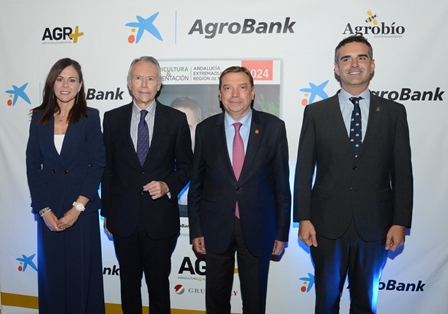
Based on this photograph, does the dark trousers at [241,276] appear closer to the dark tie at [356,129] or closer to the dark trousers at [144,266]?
the dark trousers at [144,266]

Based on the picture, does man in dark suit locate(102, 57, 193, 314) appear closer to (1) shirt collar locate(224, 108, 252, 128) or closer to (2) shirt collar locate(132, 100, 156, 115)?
(2) shirt collar locate(132, 100, 156, 115)

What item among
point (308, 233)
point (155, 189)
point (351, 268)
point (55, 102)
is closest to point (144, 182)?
point (155, 189)

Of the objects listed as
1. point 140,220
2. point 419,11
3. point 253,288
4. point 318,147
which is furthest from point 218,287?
point 419,11

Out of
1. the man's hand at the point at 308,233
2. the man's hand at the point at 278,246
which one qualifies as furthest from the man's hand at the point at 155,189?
the man's hand at the point at 308,233

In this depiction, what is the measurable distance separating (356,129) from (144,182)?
1403 mm

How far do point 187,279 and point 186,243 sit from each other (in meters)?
0.33

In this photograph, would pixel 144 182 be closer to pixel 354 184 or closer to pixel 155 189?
pixel 155 189

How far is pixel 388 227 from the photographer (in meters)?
2.45

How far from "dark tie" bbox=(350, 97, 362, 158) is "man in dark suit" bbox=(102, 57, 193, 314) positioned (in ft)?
3.64

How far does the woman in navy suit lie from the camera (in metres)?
2.67

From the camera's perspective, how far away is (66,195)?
266 centimetres

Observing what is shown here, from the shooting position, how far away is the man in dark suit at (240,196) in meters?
2.52

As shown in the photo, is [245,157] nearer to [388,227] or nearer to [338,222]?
[338,222]

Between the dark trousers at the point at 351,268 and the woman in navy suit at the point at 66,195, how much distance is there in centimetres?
154
